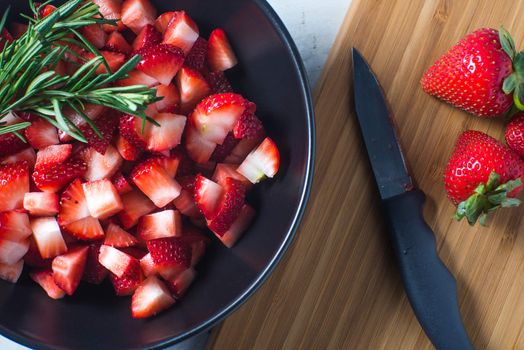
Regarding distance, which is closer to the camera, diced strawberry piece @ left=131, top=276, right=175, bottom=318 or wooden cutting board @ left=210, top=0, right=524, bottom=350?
diced strawberry piece @ left=131, top=276, right=175, bottom=318

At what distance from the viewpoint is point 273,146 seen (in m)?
0.98

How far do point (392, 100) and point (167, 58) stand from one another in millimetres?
414

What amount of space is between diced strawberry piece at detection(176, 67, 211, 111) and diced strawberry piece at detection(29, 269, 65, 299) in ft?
1.14

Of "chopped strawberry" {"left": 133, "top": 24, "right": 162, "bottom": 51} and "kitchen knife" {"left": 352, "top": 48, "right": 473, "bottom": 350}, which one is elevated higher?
"chopped strawberry" {"left": 133, "top": 24, "right": 162, "bottom": 51}

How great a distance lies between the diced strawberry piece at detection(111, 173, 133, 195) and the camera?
99cm

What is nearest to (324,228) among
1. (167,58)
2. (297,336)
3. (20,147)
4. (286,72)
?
(297,336)

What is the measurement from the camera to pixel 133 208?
101 centimetres

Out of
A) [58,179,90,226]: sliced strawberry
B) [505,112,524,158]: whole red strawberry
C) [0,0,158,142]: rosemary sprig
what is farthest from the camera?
[505,112,524,158]: whole red strawberry

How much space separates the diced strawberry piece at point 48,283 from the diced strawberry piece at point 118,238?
0.35 ft

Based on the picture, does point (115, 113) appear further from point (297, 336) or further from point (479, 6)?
point (479, 6)

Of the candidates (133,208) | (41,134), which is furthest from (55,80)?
(133,208)

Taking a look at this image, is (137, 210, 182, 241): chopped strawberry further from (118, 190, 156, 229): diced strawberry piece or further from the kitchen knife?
the kitchen knife

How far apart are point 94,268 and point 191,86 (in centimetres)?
33

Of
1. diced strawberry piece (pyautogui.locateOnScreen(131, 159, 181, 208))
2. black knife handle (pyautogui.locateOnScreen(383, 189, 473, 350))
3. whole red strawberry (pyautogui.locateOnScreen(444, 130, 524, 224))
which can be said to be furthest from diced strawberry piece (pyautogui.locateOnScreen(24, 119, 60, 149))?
whole red strawberry (pyautogui.locateOnScreen(444, 130, 524, 224))
